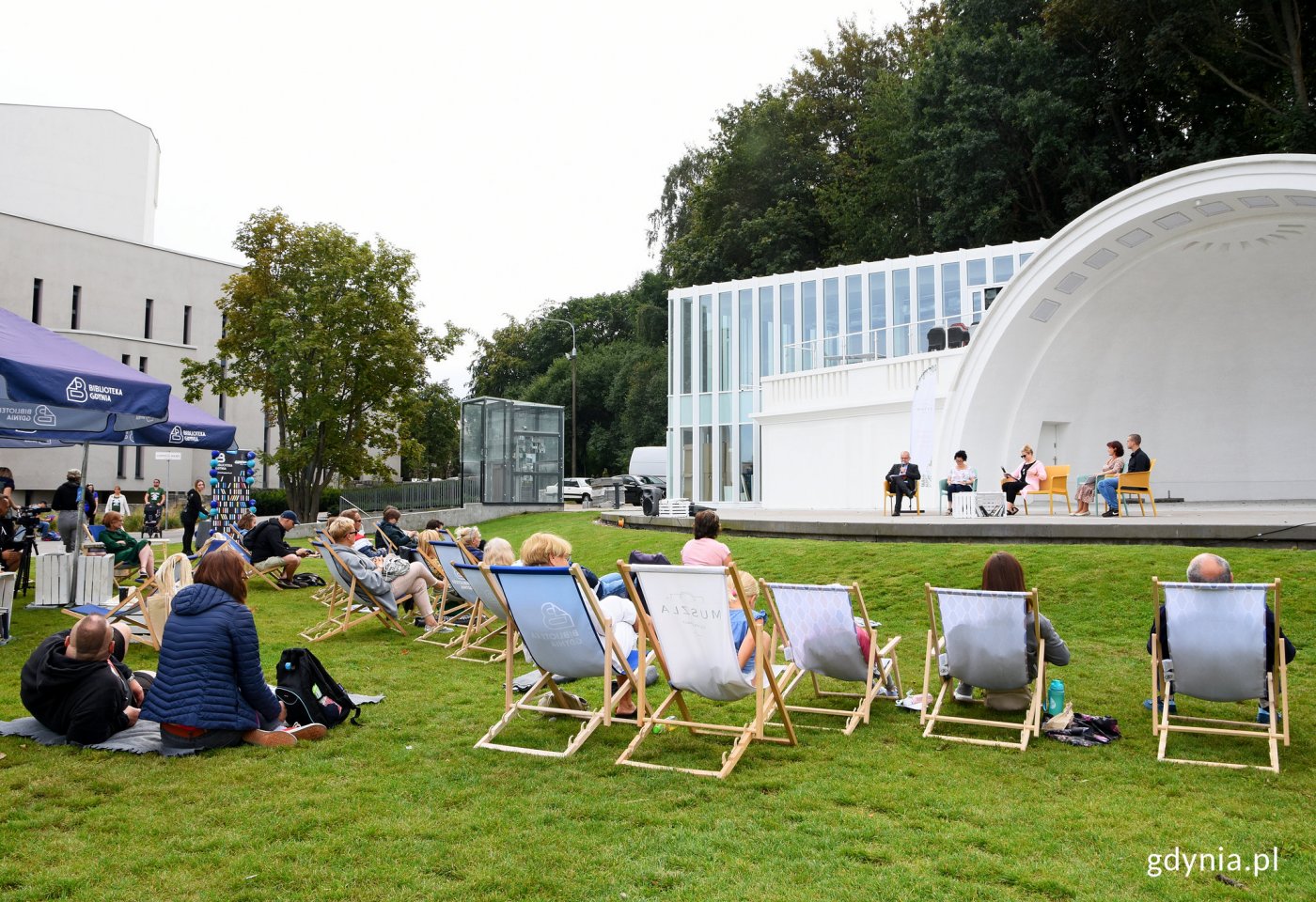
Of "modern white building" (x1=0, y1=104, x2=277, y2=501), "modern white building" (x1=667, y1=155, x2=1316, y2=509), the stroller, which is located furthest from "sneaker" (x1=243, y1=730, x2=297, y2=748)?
"modern white building" (x1=0, y1=104, x2=277, y2=501)

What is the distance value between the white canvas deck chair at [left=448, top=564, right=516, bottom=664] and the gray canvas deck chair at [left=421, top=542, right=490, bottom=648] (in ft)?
0.06

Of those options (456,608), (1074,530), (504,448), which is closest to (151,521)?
(504,448)

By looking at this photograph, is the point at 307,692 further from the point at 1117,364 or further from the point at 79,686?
the point at 1117,364

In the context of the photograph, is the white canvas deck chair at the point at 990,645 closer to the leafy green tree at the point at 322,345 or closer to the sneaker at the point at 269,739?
the sneaker at the point at 269,739

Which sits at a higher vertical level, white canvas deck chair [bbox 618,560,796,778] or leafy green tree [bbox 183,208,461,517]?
leafy green tree [bbox 183,208,461,517]

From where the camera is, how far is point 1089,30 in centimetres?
3180

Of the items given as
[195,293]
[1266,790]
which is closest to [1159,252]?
[1266,790]

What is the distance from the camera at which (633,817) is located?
393 cm

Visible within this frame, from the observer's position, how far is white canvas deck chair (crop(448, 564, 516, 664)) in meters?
7.13

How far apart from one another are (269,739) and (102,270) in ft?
139

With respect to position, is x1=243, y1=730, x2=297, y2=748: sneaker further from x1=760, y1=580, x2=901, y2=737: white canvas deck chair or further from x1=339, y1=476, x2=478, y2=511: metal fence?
x1=339, y1=476, x2=478, y2=511: metal fence

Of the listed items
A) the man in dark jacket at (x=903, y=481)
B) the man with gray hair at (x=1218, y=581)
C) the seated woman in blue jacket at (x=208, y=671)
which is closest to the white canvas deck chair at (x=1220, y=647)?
the man with gray hair at (x=1218, y=581)

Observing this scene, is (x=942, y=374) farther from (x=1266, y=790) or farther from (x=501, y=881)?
(x=501, y=881)

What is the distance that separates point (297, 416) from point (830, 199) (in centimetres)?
2588
